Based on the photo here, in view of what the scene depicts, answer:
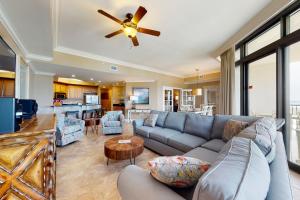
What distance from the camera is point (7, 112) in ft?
3.75

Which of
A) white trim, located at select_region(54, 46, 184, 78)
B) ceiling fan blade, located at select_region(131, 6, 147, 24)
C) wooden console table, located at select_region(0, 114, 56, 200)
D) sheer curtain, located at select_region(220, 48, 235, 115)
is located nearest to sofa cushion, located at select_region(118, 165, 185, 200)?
wooden console table, located at select_region(0, 114, 56, 200)

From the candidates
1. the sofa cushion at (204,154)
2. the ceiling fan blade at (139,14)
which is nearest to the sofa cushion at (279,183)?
the sofa cushion at (204,154)

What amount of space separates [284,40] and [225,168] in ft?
9.38

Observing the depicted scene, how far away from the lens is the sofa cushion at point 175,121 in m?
3.24

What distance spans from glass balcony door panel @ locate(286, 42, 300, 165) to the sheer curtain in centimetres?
119

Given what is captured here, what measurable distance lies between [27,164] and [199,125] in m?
2.67

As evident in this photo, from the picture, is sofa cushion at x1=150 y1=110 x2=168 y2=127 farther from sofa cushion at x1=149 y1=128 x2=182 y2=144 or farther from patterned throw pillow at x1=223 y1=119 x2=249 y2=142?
patterned throw pillow at x1=223 y1=119 x2=249 y2=142

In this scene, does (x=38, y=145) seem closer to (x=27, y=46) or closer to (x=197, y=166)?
(x=197, y=166)

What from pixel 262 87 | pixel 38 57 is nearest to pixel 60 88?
pixel 38 57

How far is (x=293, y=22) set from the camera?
7.36ft

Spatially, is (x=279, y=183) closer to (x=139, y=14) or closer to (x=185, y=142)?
(x=185, y=142)

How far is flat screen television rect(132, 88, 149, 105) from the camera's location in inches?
→ 294

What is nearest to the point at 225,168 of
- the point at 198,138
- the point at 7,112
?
the point at 7,112

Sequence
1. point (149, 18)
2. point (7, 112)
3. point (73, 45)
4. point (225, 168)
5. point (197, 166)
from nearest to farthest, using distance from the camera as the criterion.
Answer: point (225, 168) < point (197, 166) < point (7, 112) < point (149, 18) < point (73, 45)
